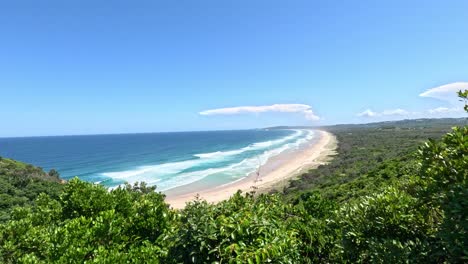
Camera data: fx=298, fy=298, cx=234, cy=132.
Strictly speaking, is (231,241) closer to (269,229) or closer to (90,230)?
(269,229)

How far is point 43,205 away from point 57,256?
5895mm

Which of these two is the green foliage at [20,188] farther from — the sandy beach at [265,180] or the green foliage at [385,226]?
the green foliage at [385,226]

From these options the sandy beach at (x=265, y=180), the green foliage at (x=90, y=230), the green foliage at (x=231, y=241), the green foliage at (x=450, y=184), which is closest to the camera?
the green foliage at (x=231, y=241)

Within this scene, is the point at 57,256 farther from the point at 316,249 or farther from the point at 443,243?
the point at 443,243

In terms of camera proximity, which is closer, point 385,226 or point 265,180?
point 385,226

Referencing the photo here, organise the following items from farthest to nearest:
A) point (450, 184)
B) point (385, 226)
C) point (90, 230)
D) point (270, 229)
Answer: point (90, 230) → point (385, 226) → point (450, 184) → point (270, 229)

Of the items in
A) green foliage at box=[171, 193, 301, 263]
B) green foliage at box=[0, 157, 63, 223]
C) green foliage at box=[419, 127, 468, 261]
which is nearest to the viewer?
green foliage at box=[171, 193, 301, 263]

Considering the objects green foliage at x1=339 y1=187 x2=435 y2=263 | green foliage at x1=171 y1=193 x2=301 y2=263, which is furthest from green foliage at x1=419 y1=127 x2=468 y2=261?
green foliage at x1=171 y1=193 x2=301 y2=263

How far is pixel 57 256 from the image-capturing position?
5.93 meters

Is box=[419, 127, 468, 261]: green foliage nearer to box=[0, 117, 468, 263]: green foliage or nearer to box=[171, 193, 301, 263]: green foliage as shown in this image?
box=[0, 117, 468, 263]: green foliage

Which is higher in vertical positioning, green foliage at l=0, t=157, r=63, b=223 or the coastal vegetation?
Answer: the coastal vegetation

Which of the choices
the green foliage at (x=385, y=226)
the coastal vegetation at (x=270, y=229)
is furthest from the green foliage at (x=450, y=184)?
the green foliage at (x=385, y=226)

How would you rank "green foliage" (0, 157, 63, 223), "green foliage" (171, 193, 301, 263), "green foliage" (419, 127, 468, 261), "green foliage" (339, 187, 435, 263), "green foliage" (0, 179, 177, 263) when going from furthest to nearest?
"green foliage" (0, 157, 63, 223), "green foliage" (339, 187, 435, 263), "green foliage" (0, 179, 177, 263), "green foliage" (419, 127, 468, 261), "green foliage" (171, 193, 301, 263)

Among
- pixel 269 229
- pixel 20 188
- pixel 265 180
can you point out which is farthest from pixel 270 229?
pixel 265 180
